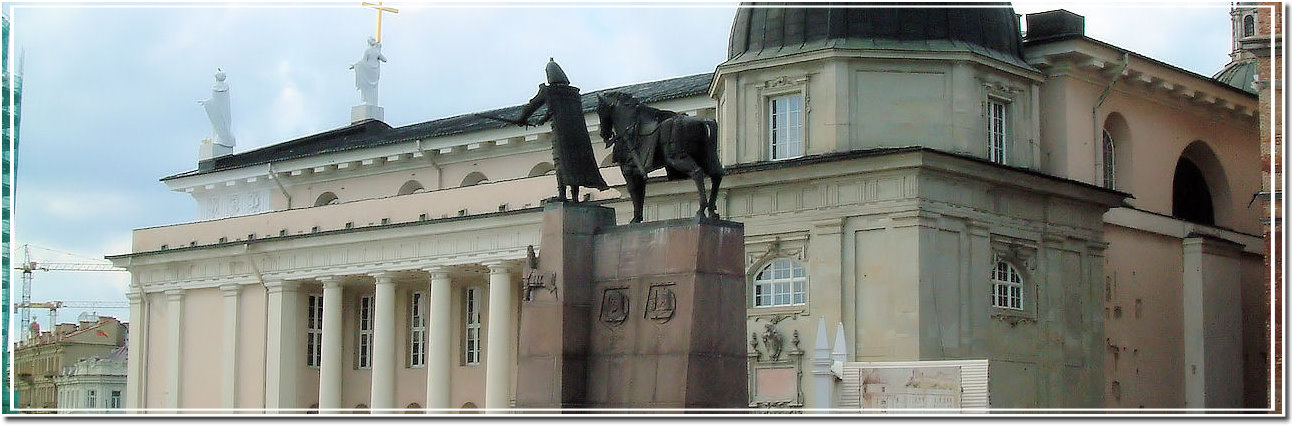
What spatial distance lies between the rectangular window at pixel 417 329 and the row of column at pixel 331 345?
1.39ft

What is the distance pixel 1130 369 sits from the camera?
59.0 metres

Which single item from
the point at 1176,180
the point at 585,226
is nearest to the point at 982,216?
the point at 1176,180

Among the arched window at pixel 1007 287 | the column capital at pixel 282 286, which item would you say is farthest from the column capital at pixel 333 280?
the arched window at pixel 1007 287

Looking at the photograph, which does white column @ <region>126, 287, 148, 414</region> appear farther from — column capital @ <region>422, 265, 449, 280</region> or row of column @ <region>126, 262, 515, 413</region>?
column capital @ <region>422, 265, 449, 280</region>

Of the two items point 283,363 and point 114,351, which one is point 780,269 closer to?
point 283,363

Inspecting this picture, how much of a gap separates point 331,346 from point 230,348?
13.5ft

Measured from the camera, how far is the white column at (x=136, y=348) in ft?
251

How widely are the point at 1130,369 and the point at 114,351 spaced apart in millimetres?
51451

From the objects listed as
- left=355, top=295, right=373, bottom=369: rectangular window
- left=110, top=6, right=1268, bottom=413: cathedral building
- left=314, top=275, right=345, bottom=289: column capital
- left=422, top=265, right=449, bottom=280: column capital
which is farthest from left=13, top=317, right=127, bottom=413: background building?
left=422, top=265, right=449, bottom=280: column capital

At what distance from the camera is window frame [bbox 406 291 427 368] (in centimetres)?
7069

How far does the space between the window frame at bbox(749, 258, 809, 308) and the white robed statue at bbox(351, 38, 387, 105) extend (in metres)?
27.9

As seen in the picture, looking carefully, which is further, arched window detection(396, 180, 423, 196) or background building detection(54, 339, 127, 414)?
background building detection(54, 339, 127, 414)

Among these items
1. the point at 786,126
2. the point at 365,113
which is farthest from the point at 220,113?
the point at 786,126

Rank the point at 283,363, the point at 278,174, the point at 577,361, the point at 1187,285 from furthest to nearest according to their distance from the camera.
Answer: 1. the point at 278,174
2. the point at 283,363
3. the point at 1187,285
4. the point at 577,361
